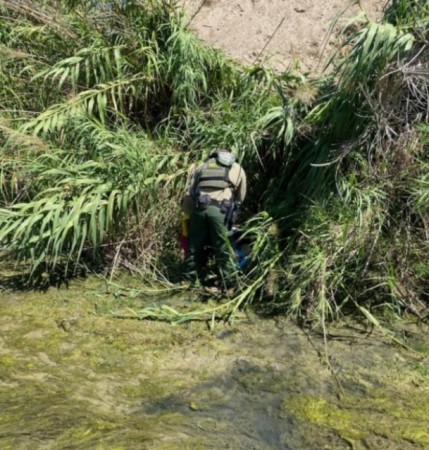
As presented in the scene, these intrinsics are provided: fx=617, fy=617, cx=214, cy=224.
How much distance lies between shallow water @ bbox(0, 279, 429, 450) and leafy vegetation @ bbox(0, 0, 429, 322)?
0.49 metres

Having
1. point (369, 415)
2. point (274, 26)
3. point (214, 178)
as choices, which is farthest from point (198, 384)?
point (274, 26)

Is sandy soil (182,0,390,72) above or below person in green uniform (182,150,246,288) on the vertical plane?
above

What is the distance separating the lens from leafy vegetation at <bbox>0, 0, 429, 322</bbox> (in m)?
4.68

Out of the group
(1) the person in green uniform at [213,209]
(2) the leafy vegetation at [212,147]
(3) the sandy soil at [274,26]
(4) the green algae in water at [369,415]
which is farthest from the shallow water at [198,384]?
(3) the sandy soil at [274,26]

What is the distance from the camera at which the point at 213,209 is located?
5000mm

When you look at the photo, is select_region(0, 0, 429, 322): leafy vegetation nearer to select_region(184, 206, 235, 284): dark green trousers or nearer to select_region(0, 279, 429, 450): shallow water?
select_region(184, 206, 235, 284): dark green trousers

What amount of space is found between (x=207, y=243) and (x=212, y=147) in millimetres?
1033

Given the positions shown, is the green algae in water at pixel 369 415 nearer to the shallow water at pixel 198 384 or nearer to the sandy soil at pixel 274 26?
the shallow water at pixel 198 384

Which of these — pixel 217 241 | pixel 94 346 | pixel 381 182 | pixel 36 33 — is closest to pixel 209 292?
pixel 217 241

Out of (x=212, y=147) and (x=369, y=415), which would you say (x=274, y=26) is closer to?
(x=212, y=147)

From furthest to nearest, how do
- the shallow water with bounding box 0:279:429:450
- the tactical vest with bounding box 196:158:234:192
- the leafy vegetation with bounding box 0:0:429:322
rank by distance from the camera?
the tactical vest with bounding box 196:158:234:192
the leafy vegetation with bounding box 0:0:429:322
the shallow water with bounding box 0:279:429:450

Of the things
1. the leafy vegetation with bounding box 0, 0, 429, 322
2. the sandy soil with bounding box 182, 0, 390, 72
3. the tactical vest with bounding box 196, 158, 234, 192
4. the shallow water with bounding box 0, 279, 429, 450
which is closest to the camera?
the shallow water with bounding box 0, 279, 429, 450

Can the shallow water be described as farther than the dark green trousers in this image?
No

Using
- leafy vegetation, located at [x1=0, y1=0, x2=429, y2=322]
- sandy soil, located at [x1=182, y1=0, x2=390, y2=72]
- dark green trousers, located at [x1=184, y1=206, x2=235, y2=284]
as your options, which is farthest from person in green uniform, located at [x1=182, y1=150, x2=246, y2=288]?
sandy soil, located at [x1=182, y1=0, x2=390, y2=72]
